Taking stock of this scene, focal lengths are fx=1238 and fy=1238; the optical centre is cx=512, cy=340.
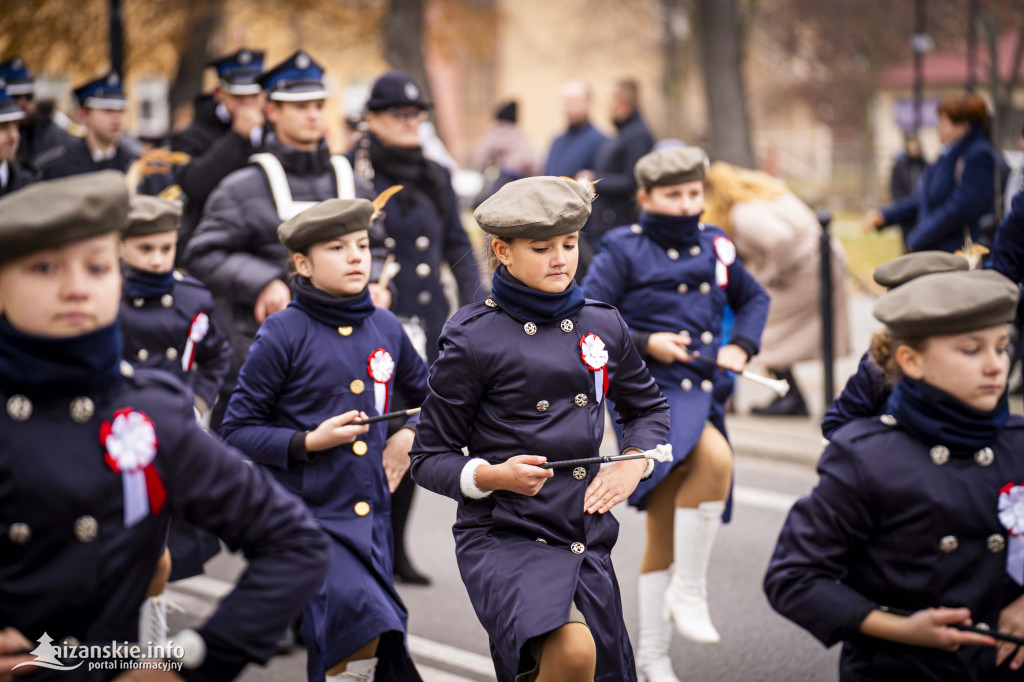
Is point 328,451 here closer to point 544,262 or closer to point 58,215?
point 544,262

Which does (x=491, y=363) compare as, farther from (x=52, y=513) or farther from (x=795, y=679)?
(x=795, y=679)

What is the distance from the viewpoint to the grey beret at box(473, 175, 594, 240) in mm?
3697

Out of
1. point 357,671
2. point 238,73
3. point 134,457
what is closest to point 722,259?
point 357,671

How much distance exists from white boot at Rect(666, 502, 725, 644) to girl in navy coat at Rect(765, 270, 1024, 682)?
217 cm

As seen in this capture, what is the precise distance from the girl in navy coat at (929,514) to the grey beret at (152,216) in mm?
3169

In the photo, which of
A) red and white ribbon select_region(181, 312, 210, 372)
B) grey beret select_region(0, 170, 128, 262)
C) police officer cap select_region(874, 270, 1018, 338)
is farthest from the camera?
red and white ribbon select_region(181, 312, 210, 372)

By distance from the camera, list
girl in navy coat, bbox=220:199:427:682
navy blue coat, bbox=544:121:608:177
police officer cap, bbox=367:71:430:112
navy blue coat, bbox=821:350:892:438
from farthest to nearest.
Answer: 1. navy blue coat, bbox=544:121:608:177
2. police officer cap, bbox=367:71:430:112
3. girl in navy coat, bbox=220:199:427:682
4. navy blue coat, bbox=821:350:892:438

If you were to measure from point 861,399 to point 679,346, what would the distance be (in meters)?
1.32

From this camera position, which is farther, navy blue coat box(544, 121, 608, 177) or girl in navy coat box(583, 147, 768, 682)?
navy blue coat box(544, 121, 608, 177)

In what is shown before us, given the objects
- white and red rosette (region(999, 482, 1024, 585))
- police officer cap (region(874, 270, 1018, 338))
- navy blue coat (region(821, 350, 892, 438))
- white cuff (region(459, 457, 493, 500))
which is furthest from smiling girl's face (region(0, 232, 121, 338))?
navy blue coat (region(821, 350, 892, 438))

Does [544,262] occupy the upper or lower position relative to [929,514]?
upper

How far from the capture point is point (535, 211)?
3.71m

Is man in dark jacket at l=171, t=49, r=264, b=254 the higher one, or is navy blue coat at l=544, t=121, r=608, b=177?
man in dark jacket at l=171, t=49, r=264, b=254

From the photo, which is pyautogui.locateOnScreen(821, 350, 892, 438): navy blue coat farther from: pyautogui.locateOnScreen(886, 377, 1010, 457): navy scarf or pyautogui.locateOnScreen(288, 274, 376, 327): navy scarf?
pyautogui.locateOnScreen(288, 274, 376, 327): navy scarf
